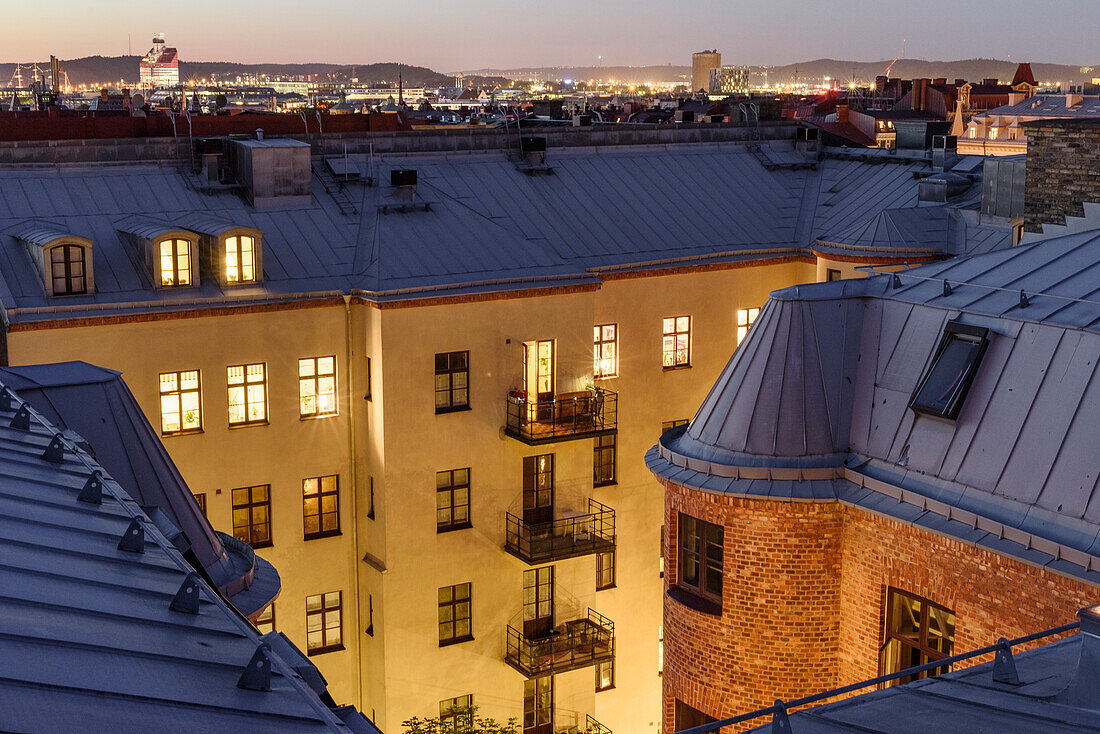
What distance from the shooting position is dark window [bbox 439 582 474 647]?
31062 millimetres

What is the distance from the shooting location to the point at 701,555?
1977 centimetres

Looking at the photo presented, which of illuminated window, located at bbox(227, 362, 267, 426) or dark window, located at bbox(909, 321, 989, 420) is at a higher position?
dark window, located at bbox(909, 321, 989, 420)

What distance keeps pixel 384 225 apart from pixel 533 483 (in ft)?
23.1

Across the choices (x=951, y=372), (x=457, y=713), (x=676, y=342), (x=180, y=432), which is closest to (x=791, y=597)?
(x=951, y=372)

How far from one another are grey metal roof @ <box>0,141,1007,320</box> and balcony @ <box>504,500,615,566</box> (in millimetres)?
5692

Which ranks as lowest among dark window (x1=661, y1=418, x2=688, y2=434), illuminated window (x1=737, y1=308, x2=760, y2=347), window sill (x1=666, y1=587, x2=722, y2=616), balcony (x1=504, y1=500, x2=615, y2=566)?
balcony (x1=504, y1=500, x2=615, y2=566)

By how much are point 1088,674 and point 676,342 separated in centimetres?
2440

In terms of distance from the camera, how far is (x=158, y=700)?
6992mm

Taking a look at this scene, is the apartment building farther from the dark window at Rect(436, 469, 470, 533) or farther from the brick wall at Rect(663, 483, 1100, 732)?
the brick wall at Rect(663, 483, 1100, 732)

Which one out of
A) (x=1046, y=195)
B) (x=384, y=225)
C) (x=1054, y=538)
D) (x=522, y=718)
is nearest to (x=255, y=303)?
(x=384, y=225)

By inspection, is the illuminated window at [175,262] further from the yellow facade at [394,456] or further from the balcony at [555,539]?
the balcony at [555,539]

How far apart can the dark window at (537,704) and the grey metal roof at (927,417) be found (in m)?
13.2

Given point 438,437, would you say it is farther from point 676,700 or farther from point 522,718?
point 676,700

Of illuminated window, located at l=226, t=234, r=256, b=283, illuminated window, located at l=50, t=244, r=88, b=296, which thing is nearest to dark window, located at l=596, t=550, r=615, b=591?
illuminated window, located at l=226, t=234, r=256, b=283
